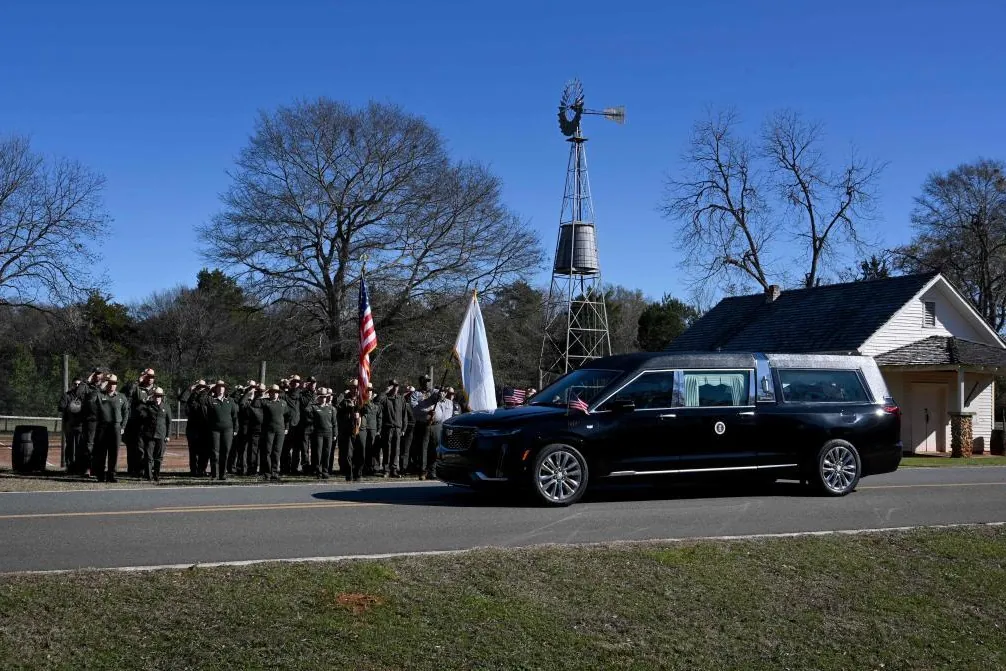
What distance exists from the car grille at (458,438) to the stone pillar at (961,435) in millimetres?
23773

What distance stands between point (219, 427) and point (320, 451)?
1830 mm

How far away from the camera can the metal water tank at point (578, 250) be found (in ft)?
136

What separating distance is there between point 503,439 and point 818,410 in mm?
4447

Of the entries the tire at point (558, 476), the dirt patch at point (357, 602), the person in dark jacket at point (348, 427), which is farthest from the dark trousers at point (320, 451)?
the dirt patch at point (357, 602)

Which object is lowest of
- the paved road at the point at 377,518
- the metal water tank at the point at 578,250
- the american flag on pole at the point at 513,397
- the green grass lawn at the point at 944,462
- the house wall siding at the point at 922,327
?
the paved road at the point at 377,518

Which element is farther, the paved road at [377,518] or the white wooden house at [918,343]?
the white wooden house at [918,343]

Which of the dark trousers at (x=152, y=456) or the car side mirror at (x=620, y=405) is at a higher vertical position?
the car side mirror at (x=620, y=405)

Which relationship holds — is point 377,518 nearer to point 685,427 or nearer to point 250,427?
point 685,427

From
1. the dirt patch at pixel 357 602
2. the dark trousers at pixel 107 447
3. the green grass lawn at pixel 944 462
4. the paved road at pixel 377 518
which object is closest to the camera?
the dirt patch at pixel 357 602

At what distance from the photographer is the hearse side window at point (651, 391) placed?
13.4m

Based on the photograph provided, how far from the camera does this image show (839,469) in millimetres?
14273

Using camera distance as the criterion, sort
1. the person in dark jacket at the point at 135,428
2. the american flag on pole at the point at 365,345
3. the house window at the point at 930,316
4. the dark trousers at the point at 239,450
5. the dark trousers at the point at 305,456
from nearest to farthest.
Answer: the american flag on pole at the point at 365,345
the person in dark jacket at the point at 135,428
the dark trousers at the point at 239,450
the dark trousers at the point at 305,456
the house window at the point at 930,316

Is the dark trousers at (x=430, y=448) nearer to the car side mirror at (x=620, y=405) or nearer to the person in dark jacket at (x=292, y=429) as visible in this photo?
the person in dark jacket at (x=292, y=429)

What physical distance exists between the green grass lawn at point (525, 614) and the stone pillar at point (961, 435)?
24940 millimetres
